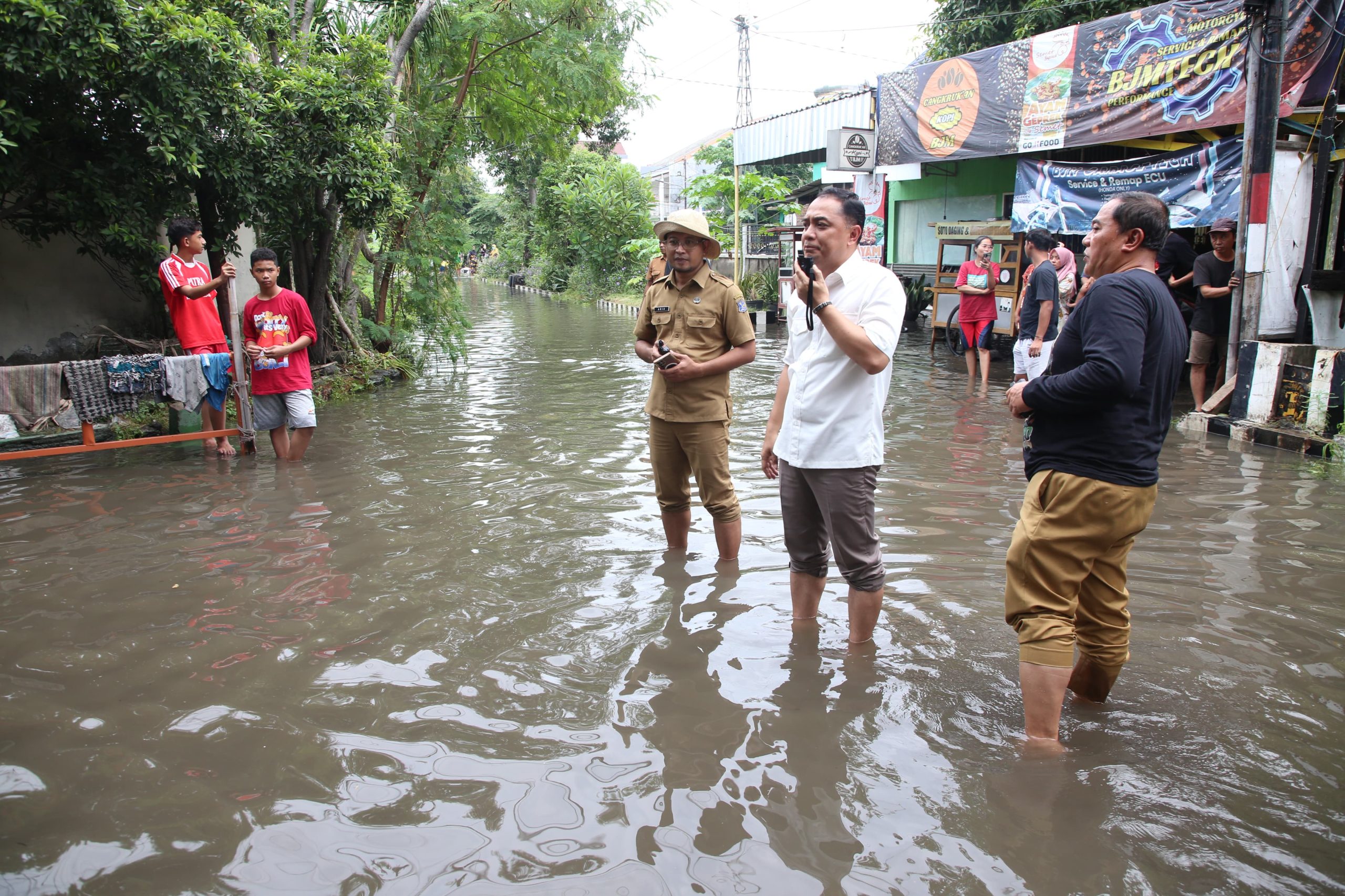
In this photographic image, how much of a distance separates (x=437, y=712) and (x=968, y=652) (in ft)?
7.19

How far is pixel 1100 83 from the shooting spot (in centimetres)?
1085

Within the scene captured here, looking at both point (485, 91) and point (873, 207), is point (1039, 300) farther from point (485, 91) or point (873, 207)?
point (485, 91)

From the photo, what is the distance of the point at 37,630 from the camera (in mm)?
4047

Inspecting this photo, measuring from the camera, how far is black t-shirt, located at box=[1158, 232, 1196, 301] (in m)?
9.52

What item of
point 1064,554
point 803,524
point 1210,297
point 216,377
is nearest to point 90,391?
point 216,377

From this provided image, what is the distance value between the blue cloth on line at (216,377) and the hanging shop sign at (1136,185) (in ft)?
28.4

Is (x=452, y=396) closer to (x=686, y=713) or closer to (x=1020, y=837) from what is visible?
(x=686, y=713)

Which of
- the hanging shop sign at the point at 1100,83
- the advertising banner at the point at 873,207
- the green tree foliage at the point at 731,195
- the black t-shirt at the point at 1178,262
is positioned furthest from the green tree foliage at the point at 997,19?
the black t-shirt at the point at 1178,262

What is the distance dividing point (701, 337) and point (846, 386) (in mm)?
1243

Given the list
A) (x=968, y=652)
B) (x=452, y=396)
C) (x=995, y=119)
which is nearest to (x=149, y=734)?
(x=968, y=652)

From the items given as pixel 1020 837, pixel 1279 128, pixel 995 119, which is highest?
pixel 995 119

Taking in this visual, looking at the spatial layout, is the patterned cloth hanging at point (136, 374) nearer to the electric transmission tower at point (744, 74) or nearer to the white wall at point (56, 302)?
the white wall at point (56, 302)

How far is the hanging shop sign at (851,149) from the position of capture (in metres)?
15.2

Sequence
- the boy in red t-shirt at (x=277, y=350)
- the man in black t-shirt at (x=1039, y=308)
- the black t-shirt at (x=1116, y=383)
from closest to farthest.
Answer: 1. the black t-shirt at (x=1116, y=383)
2. the boy in red t-shirt at (x=277, y=350)
3. the man in black t-shirt at (x=1039, y=308)
